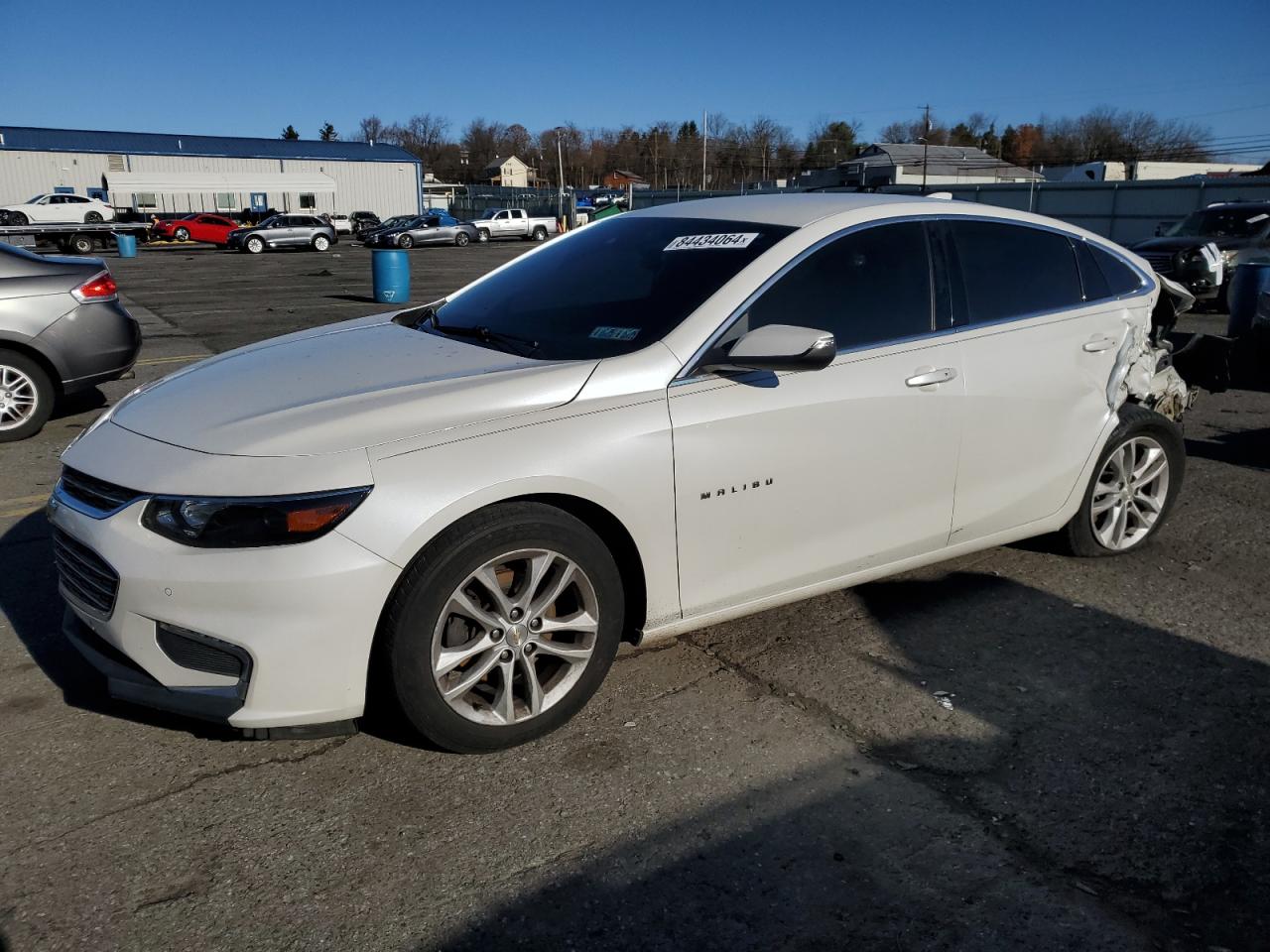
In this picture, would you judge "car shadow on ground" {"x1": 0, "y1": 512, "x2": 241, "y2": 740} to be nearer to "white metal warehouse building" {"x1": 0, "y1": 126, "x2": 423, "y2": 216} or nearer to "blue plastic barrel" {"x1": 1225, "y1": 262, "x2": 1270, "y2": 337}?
"blue plastic barrel" {"x1": 1225, "y1": 262, "x2": 1270, "y2": 337}

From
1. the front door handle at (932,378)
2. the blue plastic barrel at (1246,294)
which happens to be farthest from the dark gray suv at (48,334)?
the blue plastic barrel at (1246,294)

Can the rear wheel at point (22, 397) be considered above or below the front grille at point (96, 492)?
below

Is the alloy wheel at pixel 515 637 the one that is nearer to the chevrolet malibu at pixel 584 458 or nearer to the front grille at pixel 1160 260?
the chevrolet malibu at pixel 584 458

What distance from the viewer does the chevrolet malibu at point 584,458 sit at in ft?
8.96

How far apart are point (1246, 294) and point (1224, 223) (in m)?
11.2

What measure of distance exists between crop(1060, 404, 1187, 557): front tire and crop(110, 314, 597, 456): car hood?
2.65 m

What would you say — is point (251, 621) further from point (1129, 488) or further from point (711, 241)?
point (1129, 488)

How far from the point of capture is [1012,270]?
13.8 ft

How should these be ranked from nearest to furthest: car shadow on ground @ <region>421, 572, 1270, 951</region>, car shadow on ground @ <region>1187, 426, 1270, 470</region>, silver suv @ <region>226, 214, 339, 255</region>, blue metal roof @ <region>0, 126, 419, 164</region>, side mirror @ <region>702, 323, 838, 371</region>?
car shadow on ground @ <region>421, 572, 1270, 951</region>
side mirror @ <region>702, 323, 838, 371</region>
car shadow on ground @ <region>1187, 426, 1270, 470</region>
silver suv @ <region>226, 214, 339, 255</region>
blue metal roof @ <region>0, 126, 419, 164</region>

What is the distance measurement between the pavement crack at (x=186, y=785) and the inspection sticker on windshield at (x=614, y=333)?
1.57 meters

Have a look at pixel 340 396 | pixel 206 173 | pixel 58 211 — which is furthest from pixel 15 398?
pixel 206 173

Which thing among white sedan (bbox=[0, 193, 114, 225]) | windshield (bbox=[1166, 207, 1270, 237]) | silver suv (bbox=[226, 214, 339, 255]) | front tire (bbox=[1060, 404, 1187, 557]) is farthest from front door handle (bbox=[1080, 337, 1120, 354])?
white sedan (bbox=[0, 193, 114, 225])

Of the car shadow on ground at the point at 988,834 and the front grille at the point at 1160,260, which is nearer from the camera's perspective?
the car shadow on ground at the point at 988,834

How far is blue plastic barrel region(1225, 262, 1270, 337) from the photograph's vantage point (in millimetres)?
6516
